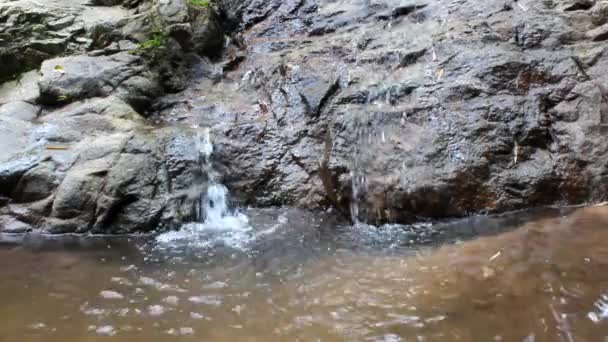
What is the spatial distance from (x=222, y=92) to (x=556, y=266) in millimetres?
4341

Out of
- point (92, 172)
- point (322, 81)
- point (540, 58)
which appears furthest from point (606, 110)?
point (92, 172)

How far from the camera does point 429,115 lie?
4750 millimetres

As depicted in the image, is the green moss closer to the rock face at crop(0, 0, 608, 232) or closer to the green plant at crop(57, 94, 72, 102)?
the rock face at crop(0, 0, 608, 232)

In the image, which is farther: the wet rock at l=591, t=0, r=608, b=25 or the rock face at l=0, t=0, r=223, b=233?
the wet rock at l=591, t=0, r=608, b=25

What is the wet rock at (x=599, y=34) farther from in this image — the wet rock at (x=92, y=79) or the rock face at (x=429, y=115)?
the wet rock at (x=92, y=79)

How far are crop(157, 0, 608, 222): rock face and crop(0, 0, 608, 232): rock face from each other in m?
0.02

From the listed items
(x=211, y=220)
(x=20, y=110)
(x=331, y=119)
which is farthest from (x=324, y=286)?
(x=20, y=110)

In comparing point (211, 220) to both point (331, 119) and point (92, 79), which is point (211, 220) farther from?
point (92, 79)

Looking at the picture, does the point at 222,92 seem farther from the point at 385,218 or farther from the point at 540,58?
the point at 540,58

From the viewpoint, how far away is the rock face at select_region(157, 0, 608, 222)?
4277mm

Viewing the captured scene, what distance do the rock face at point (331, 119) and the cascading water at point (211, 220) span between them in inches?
4.0

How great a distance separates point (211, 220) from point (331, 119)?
1604 mm

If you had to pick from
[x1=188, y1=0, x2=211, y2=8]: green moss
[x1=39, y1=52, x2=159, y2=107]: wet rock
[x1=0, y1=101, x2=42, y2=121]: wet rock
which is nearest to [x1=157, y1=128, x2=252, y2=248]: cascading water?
Answer: [x1=39, y1=52, x2=159, y2=107]: wet rock

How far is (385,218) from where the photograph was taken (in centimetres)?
429
